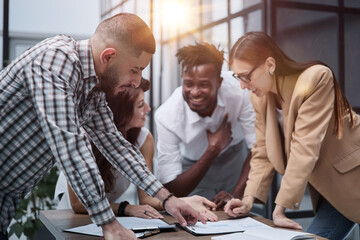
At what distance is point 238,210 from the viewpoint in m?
1.81

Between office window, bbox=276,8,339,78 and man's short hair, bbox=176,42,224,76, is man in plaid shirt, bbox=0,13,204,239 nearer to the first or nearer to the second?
man's short hair, bbox=176,42,224,76

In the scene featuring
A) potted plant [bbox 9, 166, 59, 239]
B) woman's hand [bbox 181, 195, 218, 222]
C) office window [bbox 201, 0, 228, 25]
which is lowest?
potted plant [bbox 9, 166, 59, 239]

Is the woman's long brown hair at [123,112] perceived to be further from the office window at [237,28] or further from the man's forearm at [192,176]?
the office window at [237,28]

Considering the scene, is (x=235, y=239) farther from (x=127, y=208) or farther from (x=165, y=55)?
(x=165, y=55)

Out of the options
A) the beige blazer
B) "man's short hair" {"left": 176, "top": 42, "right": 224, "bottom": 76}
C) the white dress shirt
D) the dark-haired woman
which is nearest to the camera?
the beige blazer

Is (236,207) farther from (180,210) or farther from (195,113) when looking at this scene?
(195,113)

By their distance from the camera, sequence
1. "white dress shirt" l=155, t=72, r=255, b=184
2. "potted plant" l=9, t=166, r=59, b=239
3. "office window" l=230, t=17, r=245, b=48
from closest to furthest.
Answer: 1. "white dress shirt" l=155, t=72, r=255, b=184
2. "potted plant" l=9, t=166, r=59, b=239
3. "office window" l=230, t=17, r=245, b=48

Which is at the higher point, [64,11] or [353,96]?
[64,11]

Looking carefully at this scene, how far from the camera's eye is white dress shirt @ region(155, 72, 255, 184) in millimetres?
2771

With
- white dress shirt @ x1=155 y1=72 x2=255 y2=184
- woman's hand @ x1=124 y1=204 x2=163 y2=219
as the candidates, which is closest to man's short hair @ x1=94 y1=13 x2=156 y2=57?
woman's hand @ x1=124 y1=204 x2=163 y2=219

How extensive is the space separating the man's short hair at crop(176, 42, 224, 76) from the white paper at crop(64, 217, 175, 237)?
4.00ft

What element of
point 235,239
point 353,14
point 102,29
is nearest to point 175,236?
point 235,239

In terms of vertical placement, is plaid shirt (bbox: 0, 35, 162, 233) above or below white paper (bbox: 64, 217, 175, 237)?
above

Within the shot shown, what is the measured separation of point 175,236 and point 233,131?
1537mm
